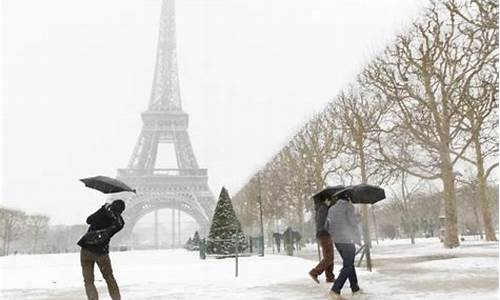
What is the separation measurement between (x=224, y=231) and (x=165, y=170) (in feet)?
173

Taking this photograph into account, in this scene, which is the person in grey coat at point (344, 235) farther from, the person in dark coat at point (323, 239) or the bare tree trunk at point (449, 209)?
the bare tree trunk at point (449, 209)

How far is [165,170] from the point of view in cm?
7450

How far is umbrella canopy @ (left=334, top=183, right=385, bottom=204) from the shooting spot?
8.07 meters

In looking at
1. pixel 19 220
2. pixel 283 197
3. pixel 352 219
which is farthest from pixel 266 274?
pixel 19 220

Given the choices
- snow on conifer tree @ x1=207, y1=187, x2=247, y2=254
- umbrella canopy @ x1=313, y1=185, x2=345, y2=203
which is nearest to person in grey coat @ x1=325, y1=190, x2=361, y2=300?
umbrella canopy @ x1=313, y1=185, x2=345, y2=203

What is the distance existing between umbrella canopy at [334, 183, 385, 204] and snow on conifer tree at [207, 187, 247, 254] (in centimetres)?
1393

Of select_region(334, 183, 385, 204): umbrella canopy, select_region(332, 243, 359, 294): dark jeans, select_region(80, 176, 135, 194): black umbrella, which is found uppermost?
select_region(80, 176, 135, 194): black umbrella

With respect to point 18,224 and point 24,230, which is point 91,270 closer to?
point 18,224

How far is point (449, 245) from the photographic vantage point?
19312 mm

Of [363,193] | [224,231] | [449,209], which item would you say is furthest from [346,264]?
[224,231]

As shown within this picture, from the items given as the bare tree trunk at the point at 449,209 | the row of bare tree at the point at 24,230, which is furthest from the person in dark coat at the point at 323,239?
the row of bare tree at the point at 24,230

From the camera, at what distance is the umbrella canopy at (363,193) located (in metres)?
8.07

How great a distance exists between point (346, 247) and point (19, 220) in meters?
64.7

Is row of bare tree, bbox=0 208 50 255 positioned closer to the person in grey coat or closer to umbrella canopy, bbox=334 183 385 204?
umbrella canopy, bbox=334 183 385 204
